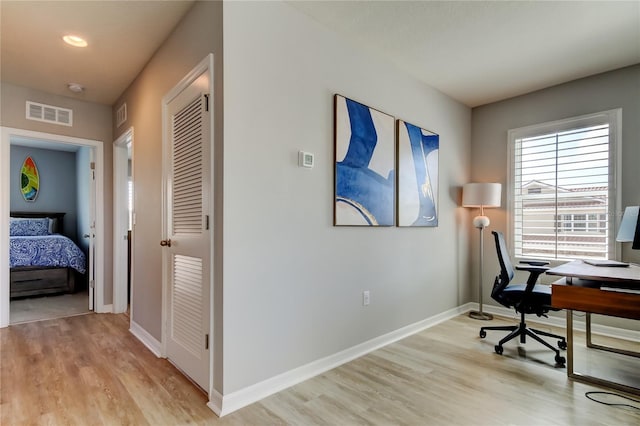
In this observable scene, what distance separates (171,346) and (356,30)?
2.80m

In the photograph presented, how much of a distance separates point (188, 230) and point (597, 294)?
2707mm

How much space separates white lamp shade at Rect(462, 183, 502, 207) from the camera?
11.7ft

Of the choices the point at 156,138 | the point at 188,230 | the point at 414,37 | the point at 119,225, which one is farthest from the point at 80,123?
the point at 414,37

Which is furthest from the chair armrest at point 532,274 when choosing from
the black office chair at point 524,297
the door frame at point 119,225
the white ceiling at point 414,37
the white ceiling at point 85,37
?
the door frame at point 119,225

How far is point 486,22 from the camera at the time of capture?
2.35 metres

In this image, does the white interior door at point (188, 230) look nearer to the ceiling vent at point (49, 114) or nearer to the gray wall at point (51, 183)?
the ceiling vent at point (49, 114)

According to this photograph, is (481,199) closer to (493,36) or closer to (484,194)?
(484,194)

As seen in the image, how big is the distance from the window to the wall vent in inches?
174

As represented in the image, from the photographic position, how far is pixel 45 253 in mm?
4750

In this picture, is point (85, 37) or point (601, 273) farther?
point (85, 37)

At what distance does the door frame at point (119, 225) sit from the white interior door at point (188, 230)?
1826 millimetres

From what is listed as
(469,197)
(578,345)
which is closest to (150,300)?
(469,197)

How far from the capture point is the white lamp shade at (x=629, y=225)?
264 centimetres

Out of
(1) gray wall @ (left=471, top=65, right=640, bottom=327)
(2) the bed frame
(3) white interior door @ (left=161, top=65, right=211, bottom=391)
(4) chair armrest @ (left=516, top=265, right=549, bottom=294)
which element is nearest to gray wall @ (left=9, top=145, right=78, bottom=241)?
(2) the bed frame
